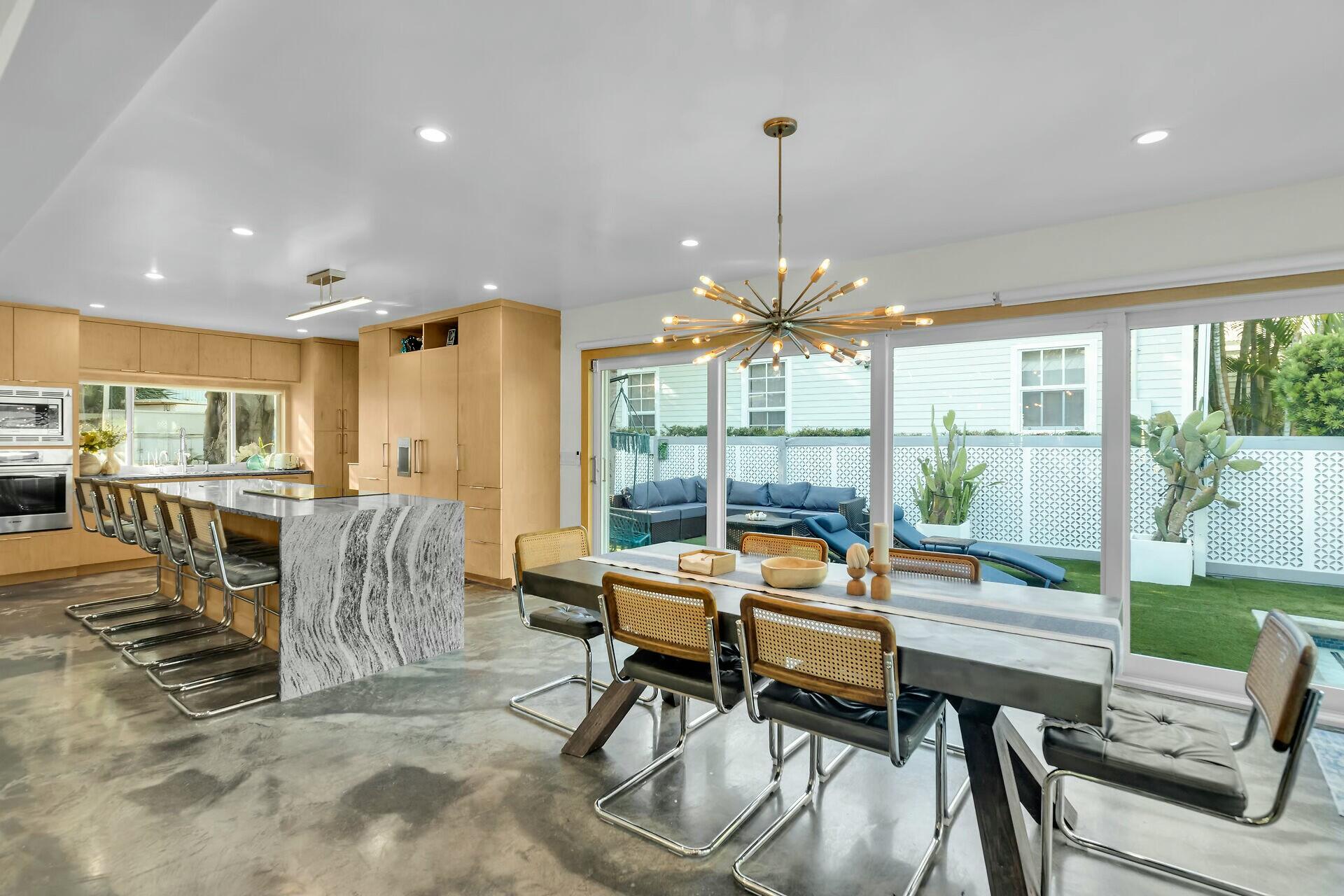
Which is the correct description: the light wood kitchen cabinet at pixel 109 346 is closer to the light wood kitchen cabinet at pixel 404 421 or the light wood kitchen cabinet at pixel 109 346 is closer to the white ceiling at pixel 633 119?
the light wood kitchen cabinet at pixel 404 421

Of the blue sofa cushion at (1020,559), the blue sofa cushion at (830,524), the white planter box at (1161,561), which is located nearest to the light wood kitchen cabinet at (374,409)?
the blue sofa cushion at (830,524)

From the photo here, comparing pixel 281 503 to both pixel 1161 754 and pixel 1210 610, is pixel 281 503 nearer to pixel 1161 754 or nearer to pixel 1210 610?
pixel 1161 754

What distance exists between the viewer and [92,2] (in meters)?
1.57

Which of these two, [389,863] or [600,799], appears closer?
[389,863]

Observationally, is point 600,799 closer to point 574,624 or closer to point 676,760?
point 676,760

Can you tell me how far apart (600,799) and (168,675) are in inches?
107

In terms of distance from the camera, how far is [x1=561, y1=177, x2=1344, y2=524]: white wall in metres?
3.08

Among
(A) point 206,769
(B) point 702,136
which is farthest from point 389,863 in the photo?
(B) point 702,136

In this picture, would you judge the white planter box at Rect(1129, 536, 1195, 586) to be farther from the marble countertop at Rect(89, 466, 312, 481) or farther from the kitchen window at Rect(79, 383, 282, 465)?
the kitchen window at Rect(79, 383, 282, 465)

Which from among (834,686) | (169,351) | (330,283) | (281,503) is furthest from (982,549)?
(169,351)

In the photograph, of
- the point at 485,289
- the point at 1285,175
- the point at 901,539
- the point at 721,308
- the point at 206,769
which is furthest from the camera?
the point at 485,289

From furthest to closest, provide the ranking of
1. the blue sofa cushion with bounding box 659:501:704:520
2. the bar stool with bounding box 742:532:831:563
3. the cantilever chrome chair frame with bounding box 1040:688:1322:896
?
the blue sofa cushion with bounding box 659:501:704:520 → the bar stool with bounding box 742:532:831:563 → the cantilever chrome chair frame with bounding box 1040:688:1322:896

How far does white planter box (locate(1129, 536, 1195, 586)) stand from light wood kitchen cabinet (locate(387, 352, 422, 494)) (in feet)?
17.9

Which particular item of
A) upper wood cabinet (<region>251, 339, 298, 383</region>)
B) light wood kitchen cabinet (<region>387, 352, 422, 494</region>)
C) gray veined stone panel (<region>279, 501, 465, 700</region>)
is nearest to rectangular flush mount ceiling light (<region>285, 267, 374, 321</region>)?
light wood kitchen cabinet (<region>387, 352, 422, 494</region>)
